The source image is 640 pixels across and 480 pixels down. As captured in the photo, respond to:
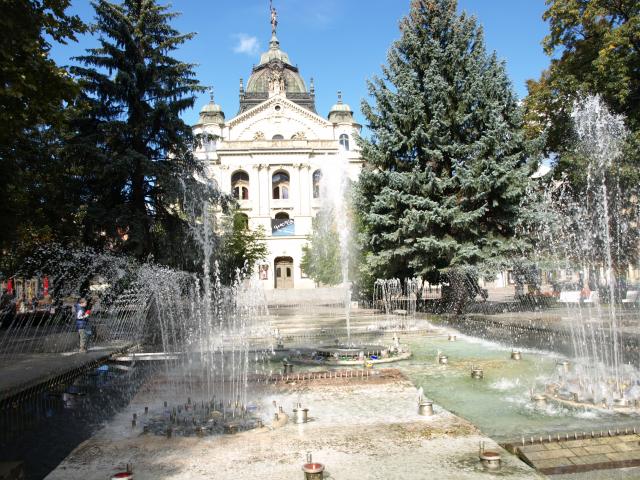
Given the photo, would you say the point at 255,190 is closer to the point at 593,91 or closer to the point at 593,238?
the point at 593,238

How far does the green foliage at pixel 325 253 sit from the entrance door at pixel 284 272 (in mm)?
5126

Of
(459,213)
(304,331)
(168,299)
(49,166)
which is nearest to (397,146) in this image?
(459,213)

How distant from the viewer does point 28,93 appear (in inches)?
329

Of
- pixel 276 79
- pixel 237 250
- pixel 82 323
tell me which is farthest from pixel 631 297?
pixel 276 79

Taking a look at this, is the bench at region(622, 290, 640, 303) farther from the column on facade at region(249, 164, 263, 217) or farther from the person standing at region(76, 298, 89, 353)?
the column on facade at region(249, 164, 263, 217)

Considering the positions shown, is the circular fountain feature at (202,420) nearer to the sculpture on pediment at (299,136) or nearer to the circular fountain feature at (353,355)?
the circular fountain feature at (353,355)

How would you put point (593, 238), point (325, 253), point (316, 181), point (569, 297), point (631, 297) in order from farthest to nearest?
point (316, 181), point (325, 253), point (569, 297), point (631, 297), point (593, 238)

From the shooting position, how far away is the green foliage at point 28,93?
7.16 metres

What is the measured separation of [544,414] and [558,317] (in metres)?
11.7

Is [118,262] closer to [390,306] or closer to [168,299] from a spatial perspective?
[168,299]

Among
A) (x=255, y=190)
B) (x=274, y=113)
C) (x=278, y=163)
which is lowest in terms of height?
(x=255, y=190)

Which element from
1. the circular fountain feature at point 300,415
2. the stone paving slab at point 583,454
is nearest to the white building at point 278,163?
the circular fountain feature at point 300,415

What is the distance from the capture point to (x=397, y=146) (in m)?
19.2

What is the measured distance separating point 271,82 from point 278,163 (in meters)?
10.4
